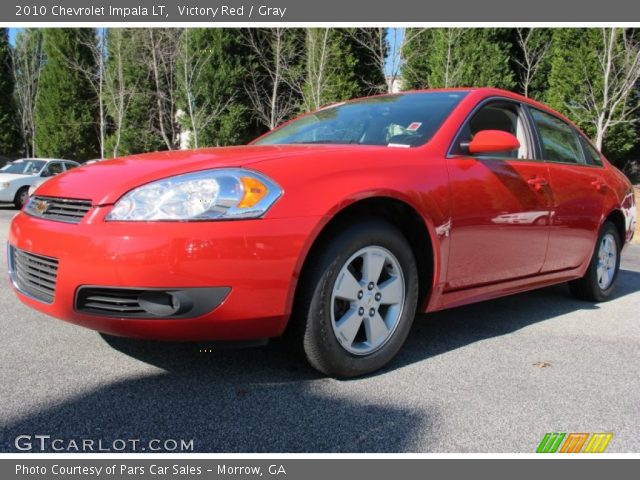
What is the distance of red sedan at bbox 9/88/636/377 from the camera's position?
2.15 meters

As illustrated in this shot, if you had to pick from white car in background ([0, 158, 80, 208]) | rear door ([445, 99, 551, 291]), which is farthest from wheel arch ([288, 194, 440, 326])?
white car in background ([0, 158, 80, 208])

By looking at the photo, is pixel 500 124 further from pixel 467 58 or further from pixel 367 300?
pixel 467 58

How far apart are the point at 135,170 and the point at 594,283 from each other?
374cm

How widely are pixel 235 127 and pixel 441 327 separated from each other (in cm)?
1870

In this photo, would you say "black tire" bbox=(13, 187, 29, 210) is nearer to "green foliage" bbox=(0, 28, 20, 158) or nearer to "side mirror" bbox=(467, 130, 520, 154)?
"side mirror" bbox=(467, 130, 520, 154)

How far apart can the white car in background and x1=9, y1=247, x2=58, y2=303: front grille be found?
11804 millimetres

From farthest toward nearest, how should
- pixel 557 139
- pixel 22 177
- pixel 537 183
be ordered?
1. pixel 22 177
2. pixel 557 139
3. pixel 537 183

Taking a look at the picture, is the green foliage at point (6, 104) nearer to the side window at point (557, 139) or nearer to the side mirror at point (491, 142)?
the side window at point (557, 139)

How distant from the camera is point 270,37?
20.4 metres

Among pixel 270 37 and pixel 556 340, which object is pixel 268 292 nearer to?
pixel 556 340

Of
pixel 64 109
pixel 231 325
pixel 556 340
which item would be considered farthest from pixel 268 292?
pixel 64 109

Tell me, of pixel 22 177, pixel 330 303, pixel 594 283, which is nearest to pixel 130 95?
pixel 22 177

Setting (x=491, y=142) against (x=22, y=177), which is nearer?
(x=491, y=142)

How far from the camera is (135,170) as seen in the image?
240 centimetres
